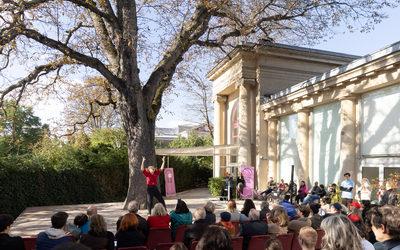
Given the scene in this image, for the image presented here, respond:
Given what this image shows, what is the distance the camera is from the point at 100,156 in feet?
56.6

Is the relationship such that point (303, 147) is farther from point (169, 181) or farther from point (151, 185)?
point (151, 185)

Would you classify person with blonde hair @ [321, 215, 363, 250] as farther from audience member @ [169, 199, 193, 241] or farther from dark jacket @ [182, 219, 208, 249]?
audience member @ [169, 199, 193, 241]

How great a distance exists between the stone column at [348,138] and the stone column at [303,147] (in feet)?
10.5

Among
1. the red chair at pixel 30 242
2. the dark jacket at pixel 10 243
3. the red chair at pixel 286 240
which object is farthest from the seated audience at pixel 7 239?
the red chair at pixel 286 240

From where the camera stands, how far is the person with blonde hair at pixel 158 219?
5629mm

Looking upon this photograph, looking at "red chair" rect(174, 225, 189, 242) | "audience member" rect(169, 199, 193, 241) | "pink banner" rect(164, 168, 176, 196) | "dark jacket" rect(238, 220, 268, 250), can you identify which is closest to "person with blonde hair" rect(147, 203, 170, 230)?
"audience member" rect(169, 199, 193, 241)

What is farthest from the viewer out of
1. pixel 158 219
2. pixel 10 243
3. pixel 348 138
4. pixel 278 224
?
pixel 348 138

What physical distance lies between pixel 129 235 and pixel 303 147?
12903mm

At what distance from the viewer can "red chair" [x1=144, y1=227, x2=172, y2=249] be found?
17.6 feet

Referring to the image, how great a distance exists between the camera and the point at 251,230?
513 cm

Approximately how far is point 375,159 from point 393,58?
146 inches

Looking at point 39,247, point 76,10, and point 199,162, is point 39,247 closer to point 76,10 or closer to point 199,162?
point 76,10

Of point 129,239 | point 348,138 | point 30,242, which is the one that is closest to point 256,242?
point 129,239

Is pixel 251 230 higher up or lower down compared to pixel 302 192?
higher up
